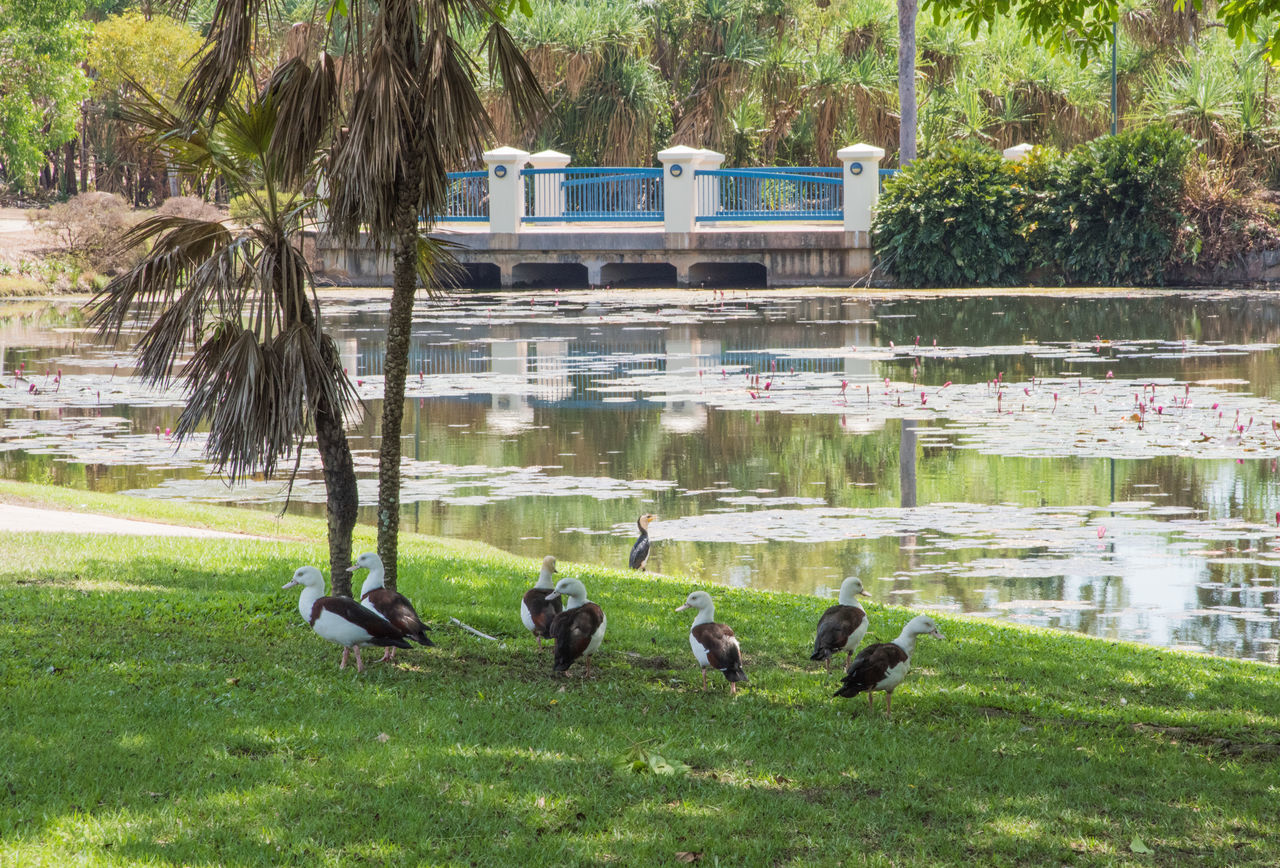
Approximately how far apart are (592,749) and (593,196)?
129ft

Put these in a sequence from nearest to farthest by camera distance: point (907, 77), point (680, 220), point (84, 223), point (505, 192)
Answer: point (680, 220), point (907, 77), point (505, 192), point (84, 223)

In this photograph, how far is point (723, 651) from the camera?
6.95m

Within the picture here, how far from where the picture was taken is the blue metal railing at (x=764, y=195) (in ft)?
138

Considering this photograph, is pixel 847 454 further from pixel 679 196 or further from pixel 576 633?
pixel 679 196

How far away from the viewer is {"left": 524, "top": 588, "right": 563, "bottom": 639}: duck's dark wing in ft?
25.7

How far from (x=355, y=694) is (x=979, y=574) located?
21.7 ft

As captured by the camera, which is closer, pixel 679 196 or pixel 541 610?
pixel 541 610

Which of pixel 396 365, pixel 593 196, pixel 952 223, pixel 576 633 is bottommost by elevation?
pixel 576 633

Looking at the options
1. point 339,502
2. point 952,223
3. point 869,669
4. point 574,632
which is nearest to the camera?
point 869,669

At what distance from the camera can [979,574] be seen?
39.5ft

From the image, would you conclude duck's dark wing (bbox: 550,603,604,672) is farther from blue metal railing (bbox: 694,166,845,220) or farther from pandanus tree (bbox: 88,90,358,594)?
blue metal railing (bbox: 694,166,845,220)

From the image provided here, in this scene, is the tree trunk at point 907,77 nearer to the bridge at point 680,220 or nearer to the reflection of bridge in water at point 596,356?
the bridge at point 680,220

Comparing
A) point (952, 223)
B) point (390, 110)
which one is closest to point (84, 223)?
point (952, 223)

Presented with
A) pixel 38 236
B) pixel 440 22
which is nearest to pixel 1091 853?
pixel 440 22
